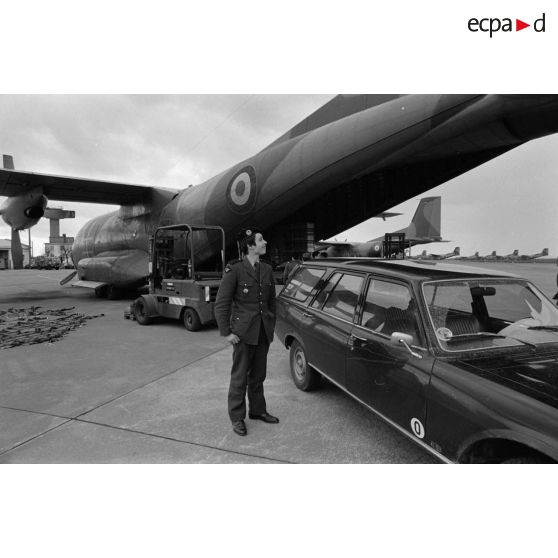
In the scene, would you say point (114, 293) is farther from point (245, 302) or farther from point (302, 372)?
point (245, 302)

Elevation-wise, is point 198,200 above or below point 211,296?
above

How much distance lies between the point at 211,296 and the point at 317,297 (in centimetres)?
377

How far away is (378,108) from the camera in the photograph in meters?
6.93

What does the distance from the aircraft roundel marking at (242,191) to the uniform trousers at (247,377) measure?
20.8ft

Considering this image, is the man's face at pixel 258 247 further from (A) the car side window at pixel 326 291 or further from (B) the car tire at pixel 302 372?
(B) the car tire at pixel 302 372

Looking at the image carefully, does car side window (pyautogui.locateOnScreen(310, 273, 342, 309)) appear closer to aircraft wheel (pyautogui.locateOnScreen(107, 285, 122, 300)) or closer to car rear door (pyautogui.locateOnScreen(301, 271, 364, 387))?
car rear door (pyautogui.locateOnScreen(301, 271, 364, 387))

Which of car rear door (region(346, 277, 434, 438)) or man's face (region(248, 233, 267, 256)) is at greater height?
man's face (region(248, 233, 267, 256))

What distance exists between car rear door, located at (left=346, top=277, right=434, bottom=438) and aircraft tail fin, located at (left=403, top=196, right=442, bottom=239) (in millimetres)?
27088

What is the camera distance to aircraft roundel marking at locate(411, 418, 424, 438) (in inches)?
93.0

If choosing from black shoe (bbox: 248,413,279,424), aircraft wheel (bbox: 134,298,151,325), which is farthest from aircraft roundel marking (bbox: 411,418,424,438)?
aircraft wheel (bbox: 134,298,151,325)

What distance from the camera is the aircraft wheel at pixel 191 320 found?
749 cm

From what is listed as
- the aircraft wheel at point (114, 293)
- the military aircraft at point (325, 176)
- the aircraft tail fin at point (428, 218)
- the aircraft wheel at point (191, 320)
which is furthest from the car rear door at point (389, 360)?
the aircraft tail fin at point (428, 218)
